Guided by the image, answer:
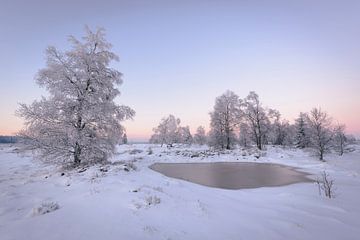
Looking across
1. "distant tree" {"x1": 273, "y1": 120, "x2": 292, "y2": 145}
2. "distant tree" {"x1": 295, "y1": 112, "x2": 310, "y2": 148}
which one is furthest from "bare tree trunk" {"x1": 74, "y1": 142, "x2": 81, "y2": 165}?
"distant tree" {"x1": 273, "y1": 120, "x2": 292, "y2": 145}

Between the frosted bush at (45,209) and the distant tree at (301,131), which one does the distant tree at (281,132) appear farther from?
the frosted bush at (45,209)

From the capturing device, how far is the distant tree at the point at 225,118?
3919cm

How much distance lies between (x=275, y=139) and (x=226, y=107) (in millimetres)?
32895

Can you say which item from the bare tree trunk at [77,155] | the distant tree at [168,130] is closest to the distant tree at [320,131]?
the bare tree trunk at [77,155]

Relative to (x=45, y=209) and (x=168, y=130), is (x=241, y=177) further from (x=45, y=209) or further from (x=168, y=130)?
(x=168, y=130)

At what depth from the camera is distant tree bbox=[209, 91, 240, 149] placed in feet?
129

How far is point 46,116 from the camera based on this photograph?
12.3 meters

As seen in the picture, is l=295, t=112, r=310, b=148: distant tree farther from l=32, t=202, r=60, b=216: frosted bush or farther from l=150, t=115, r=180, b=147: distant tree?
l=32, t=202, r=60, b=216: frosted bush

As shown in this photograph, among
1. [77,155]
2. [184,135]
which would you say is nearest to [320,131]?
[77,155]

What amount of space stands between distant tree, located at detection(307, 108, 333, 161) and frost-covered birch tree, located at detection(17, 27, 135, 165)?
25.3m

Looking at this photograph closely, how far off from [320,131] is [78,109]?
29015 millimetres

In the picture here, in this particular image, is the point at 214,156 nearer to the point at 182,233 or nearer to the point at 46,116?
the point at 46,116

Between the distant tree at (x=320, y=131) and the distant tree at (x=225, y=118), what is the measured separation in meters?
13.6

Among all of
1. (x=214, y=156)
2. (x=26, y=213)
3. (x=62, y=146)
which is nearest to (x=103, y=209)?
(x=26, y=213)
